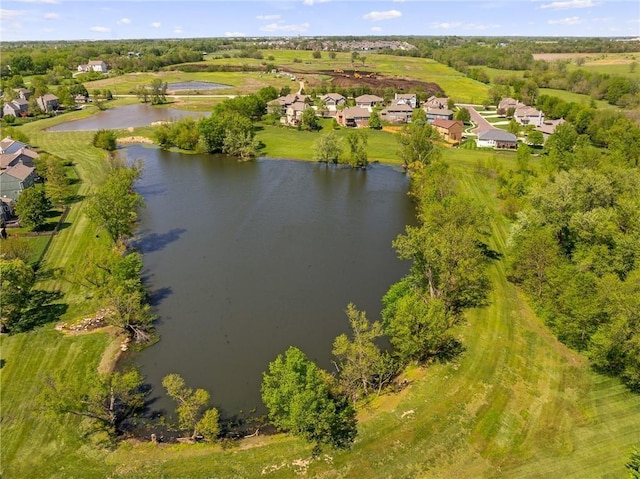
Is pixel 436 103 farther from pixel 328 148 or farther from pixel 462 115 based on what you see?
pixel 328 148

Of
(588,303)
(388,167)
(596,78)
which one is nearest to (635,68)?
(596,78)

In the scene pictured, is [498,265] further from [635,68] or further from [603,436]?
[635,68]

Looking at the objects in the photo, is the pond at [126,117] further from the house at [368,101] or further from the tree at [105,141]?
the house at [368,101]

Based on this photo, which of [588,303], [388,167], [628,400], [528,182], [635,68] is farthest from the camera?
[635,68]

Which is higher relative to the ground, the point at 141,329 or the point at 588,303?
the point at 588,303

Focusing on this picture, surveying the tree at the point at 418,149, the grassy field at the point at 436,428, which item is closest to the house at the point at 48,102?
the tree at the point at 418,149

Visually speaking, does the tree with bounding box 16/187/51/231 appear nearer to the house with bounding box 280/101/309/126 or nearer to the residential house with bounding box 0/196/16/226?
the residential house with bounding box 0/196/16/226

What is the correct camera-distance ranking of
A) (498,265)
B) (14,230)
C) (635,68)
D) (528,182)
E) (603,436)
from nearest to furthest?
(603,436) → (498,265) → (14,230) → (528,182) → (635,68)
